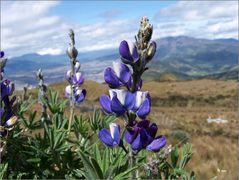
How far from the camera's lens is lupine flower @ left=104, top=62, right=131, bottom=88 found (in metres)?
1.63

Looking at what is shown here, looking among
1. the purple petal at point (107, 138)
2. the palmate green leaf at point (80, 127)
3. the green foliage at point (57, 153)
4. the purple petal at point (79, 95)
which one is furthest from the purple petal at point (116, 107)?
the purple petal at point (79, 95)

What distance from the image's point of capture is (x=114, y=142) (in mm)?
1664

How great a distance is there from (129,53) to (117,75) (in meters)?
0.11

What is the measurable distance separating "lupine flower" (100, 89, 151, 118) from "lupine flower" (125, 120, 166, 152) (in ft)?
0.13

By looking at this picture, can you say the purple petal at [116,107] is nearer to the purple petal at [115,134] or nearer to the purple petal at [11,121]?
the purple petal at [115,134]

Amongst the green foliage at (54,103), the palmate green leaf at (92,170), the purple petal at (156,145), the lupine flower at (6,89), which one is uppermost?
the lupine flower at (6,89)

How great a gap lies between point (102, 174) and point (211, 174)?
617cm

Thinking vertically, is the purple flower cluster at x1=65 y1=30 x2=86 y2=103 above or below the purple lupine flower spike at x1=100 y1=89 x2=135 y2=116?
below

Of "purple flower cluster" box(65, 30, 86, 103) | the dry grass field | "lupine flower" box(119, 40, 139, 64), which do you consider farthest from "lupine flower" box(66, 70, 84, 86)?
the dry grass field

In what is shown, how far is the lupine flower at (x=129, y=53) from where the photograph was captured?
156 centimetres

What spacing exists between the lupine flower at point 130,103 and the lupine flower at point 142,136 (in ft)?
0.13

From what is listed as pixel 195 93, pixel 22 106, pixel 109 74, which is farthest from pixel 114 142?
pixel 195 93

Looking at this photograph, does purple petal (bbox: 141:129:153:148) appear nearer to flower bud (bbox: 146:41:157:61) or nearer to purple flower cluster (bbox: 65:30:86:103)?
flower bud (bbox: 146:41:157:61)

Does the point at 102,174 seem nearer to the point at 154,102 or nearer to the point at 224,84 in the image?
the point at 154,102
